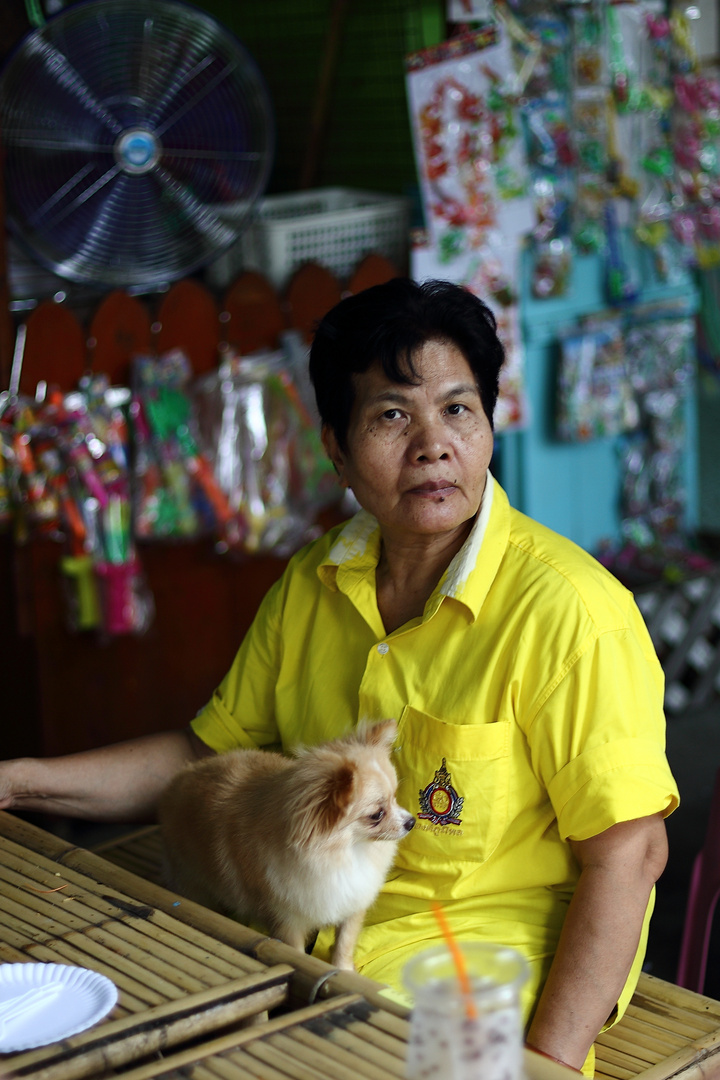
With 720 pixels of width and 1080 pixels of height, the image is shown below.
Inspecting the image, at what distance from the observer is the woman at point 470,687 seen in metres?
1.43

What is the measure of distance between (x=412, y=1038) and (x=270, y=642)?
104 centimetres

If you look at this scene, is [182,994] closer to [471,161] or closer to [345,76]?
[471,161]

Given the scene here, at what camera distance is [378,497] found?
168cm

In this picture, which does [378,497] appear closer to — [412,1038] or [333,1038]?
[333,1038]

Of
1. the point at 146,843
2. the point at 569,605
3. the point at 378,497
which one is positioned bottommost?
the point at 146,843

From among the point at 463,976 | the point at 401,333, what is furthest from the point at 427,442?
the point at 463,976

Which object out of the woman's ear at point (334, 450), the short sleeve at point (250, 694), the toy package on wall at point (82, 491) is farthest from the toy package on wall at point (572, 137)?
the short sleeve at point (250, 694)

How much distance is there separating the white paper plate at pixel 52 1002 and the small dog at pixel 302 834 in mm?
361

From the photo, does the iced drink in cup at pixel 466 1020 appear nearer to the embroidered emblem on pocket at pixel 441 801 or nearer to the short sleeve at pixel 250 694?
the embroidered emblem on pocket at pixel 441 801

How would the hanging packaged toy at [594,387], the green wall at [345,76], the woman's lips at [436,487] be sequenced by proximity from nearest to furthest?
the woman's lips at [436,487] → the hanging packaged toy at [594,387] → the green wall at [345,76]

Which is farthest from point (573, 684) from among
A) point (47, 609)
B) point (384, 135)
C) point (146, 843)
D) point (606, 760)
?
point (384, 135)

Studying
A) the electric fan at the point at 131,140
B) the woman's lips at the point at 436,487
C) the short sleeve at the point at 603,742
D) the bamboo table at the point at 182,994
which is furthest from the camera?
the electric fan at the point at 131,140

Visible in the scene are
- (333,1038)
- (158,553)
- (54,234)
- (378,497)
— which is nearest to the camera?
(333,1038)

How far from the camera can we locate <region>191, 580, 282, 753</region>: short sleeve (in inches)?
73.8
